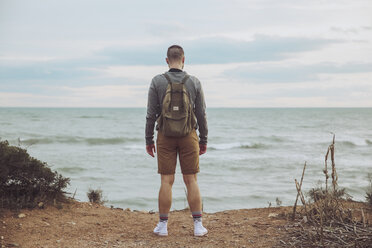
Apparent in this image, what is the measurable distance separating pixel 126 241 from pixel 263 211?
7.71ft

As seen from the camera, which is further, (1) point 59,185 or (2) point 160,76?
(1) point 59,185

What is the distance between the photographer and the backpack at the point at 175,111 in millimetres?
4133

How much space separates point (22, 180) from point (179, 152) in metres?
2.39

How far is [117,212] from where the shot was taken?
589 cm

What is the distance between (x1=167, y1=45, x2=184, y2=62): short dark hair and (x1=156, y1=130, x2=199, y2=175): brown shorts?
826mm

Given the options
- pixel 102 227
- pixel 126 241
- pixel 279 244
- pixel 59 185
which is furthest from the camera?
pixel 59 185

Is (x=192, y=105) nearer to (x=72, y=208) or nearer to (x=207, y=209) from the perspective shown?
(x=72, y=208)

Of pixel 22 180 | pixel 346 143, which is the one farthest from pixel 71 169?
pixel 346 143

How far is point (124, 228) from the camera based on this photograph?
5031 millimetres

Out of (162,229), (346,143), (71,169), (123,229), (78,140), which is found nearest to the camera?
(162,229)

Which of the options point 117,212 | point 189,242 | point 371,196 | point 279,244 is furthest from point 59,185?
point 371,196

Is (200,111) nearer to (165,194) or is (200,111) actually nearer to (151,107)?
(151,107)

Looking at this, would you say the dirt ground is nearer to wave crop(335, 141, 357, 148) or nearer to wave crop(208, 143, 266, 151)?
wave crop(208, 143, 266, 151)

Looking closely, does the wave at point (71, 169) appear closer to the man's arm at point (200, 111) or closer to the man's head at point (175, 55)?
the man's arm at point (200, 111)
